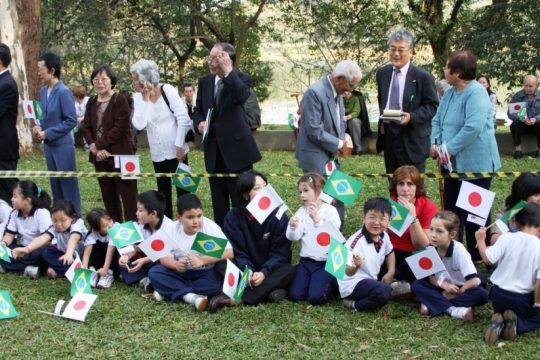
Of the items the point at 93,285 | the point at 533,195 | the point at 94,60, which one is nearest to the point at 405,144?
the point at 533,195

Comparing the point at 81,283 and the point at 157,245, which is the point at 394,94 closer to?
the point at 157,245

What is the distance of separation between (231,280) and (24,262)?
208 cm

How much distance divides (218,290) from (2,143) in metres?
2.96

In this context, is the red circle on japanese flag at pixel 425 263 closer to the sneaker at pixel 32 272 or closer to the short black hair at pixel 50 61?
the sneaker at pixel 32 272

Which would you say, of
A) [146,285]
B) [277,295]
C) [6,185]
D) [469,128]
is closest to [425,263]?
[277,295]

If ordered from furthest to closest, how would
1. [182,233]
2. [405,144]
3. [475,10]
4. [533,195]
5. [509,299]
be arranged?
[475,10]
[405,144]
[182,233]
[533,195]
[509,299]

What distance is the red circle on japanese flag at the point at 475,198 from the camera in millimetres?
4804

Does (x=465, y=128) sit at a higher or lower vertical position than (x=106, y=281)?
higher

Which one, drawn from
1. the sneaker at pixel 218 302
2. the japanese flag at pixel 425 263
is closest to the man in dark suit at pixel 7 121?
the sneaker at pixel 218 302

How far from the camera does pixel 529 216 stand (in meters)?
4.14

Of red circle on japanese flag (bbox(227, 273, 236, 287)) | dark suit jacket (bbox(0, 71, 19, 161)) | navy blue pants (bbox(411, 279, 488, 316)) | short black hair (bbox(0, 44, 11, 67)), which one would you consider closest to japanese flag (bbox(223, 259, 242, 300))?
red circle on japanese flag (bbox(227, 273, 236, 287))

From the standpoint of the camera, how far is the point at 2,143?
6.55 m

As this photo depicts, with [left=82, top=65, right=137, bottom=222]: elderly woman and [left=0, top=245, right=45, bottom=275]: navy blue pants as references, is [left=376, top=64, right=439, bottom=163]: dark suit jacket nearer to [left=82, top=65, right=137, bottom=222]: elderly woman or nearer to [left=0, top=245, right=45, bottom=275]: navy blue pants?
[left=82, top=65, right=137, bottom=222]: elderly woman

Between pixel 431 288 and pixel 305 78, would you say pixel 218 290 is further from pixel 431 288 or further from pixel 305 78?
pixel 305 78
